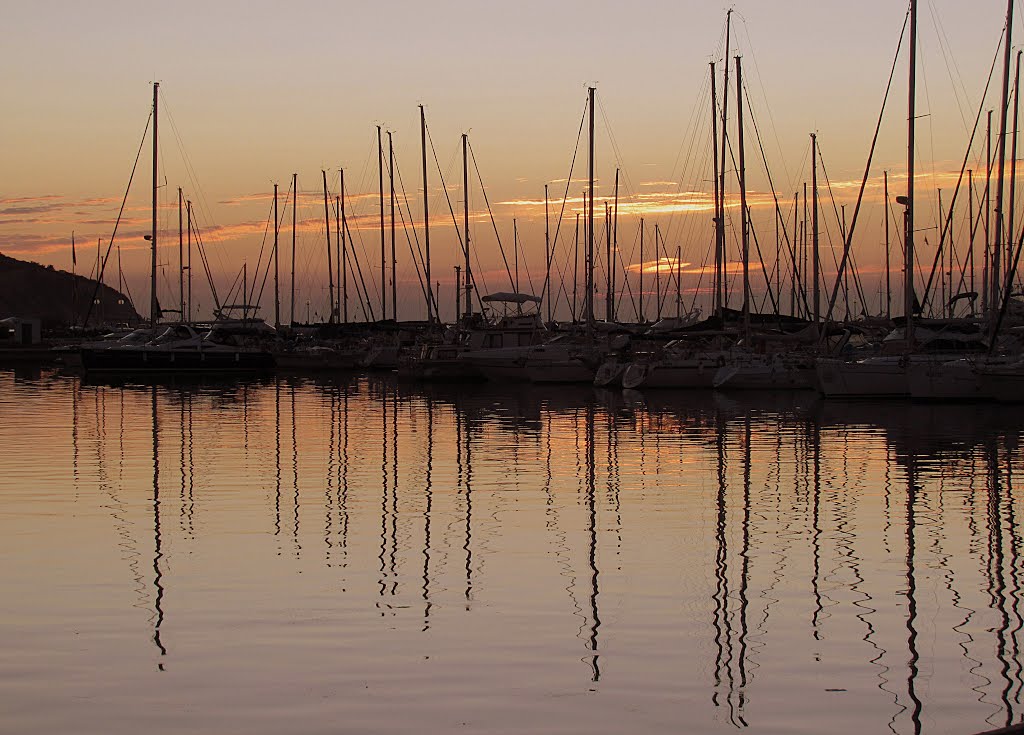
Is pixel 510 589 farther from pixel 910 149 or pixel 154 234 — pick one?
pixel 154 234

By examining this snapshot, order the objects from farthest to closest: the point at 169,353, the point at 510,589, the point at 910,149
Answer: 1. the point at 169,353
2. the point at 910,149
3. the point at 510,589

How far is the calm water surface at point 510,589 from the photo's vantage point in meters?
9.69

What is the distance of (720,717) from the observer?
369 inches

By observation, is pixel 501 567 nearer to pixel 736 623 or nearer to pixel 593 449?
pixel 736 623

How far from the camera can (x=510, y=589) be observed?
13609 millimetres

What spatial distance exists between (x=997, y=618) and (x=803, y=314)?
60.0m

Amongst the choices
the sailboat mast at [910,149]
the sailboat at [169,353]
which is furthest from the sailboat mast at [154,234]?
the sailboat mast at [910,149]

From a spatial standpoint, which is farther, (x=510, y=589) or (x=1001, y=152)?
(x=1001, y=152)

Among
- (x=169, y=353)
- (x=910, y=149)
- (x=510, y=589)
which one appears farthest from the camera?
(x=169, y=353)

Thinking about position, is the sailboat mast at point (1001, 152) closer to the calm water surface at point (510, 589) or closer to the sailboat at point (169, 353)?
the calm water surface at point (510, 589)

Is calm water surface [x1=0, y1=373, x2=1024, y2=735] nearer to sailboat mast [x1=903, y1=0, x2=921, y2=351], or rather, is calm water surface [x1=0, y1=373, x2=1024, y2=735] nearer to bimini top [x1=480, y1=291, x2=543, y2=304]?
sailboat mast [x1=903, y1=0, x2=921, y2=351]

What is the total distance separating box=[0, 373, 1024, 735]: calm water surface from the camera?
969cm

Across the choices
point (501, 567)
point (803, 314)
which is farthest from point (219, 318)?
point (501, 567)

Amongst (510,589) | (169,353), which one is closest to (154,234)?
(169,353)
